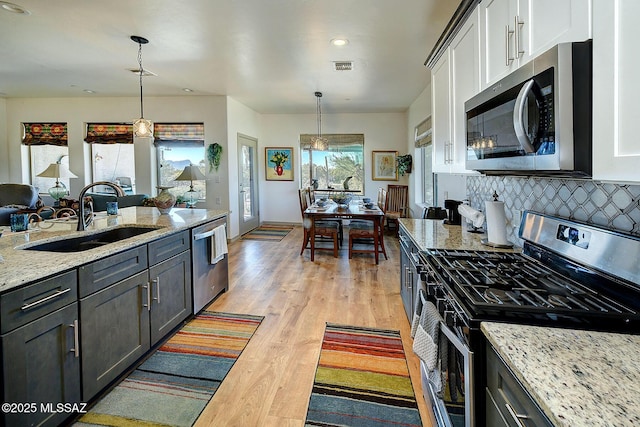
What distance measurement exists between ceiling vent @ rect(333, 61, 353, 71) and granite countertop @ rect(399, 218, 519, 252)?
7.71 ft

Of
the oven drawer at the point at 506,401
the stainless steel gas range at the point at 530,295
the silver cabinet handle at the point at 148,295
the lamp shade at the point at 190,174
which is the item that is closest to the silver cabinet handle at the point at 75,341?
the silver cabinet handle at the point at 148,295

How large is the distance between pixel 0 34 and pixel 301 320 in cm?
415

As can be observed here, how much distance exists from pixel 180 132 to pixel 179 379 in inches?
205

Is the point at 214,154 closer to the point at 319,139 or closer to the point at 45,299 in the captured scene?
the point at 319,139

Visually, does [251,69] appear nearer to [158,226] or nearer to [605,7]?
[158,226]

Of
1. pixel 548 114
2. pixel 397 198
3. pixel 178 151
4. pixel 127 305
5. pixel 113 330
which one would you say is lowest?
pixel 113 330

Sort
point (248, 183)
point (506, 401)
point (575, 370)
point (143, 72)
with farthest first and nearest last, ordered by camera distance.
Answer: point (248, 183) < point (143, 72) < point (506, 401) < point (575, 370)

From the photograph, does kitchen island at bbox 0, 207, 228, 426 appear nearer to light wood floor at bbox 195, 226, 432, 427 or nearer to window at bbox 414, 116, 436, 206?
light wood floor at bbox 195, 226, 432, 427

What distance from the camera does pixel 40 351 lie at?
1524 millimetres

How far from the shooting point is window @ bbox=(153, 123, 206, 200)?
636 cm

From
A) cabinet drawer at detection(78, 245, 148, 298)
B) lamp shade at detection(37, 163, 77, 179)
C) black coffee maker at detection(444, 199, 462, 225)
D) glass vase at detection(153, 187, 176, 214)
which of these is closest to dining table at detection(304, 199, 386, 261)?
black coffee maker at detection(444, 199, 462, 225)

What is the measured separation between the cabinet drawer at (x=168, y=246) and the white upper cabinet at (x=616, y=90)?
243cm

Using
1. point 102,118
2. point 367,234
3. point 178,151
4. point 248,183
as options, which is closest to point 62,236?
point 367,234

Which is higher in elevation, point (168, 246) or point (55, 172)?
point (55, 172)
